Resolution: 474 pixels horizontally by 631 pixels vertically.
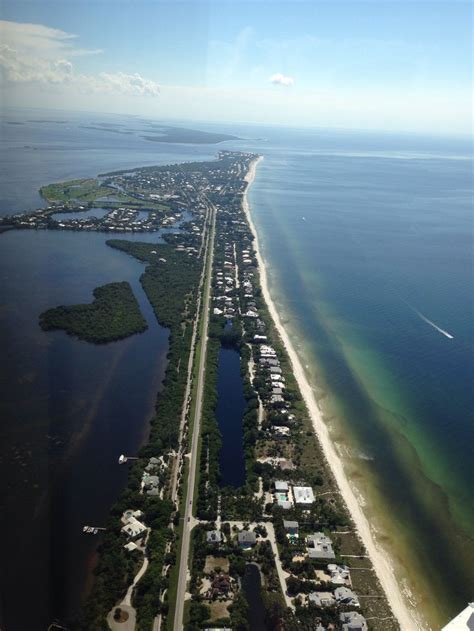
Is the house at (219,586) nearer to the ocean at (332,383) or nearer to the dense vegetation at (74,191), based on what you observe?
the ocean at (332,383)

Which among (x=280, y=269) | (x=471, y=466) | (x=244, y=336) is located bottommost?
(x=471, y=466)

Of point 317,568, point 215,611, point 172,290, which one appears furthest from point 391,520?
point 172,290

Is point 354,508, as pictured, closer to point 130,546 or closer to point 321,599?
point 321,599

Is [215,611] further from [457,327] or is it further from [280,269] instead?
[280,269]

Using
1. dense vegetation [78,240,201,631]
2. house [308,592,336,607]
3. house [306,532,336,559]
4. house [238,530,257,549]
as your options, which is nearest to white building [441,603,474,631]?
house [308,592,336,607]

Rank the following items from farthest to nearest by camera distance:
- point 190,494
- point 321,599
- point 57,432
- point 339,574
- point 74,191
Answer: point 74,191 < point 57,432 < point 190,494 < point 339,574 < point 321,599

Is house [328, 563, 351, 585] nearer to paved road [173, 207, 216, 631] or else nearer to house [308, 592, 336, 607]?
house [308, 592, 336, 607]

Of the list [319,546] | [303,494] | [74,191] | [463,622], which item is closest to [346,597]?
[319,546]
